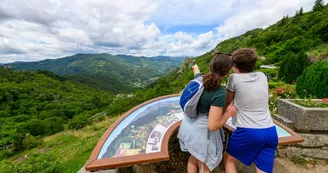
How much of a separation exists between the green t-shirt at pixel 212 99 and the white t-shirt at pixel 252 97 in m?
0.19

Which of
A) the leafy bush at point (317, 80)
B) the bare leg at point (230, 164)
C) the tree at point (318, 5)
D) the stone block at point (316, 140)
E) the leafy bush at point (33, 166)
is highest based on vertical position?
the tree at point (318, 5)

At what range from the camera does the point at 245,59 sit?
1.45 meters

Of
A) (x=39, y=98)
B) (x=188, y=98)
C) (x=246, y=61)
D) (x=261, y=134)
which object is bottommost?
(x=39, y=98)

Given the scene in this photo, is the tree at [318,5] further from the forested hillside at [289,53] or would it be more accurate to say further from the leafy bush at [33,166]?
the leafy bush at [33,166]

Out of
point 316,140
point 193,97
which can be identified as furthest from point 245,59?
point 316,140

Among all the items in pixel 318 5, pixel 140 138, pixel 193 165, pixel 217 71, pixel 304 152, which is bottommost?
pixel 304 152

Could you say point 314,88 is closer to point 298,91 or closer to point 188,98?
point 298,91

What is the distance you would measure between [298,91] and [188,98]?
523 cm

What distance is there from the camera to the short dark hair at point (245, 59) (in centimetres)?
145

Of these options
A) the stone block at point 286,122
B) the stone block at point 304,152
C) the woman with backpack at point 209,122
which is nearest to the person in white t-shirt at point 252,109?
the woman with backpack at point 209,122

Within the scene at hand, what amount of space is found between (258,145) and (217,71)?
82 cm

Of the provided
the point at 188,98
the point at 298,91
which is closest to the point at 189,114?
the point at 188,98

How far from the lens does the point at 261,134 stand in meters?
1.49

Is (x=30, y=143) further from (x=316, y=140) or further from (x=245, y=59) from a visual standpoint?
(x=316, y=140)
